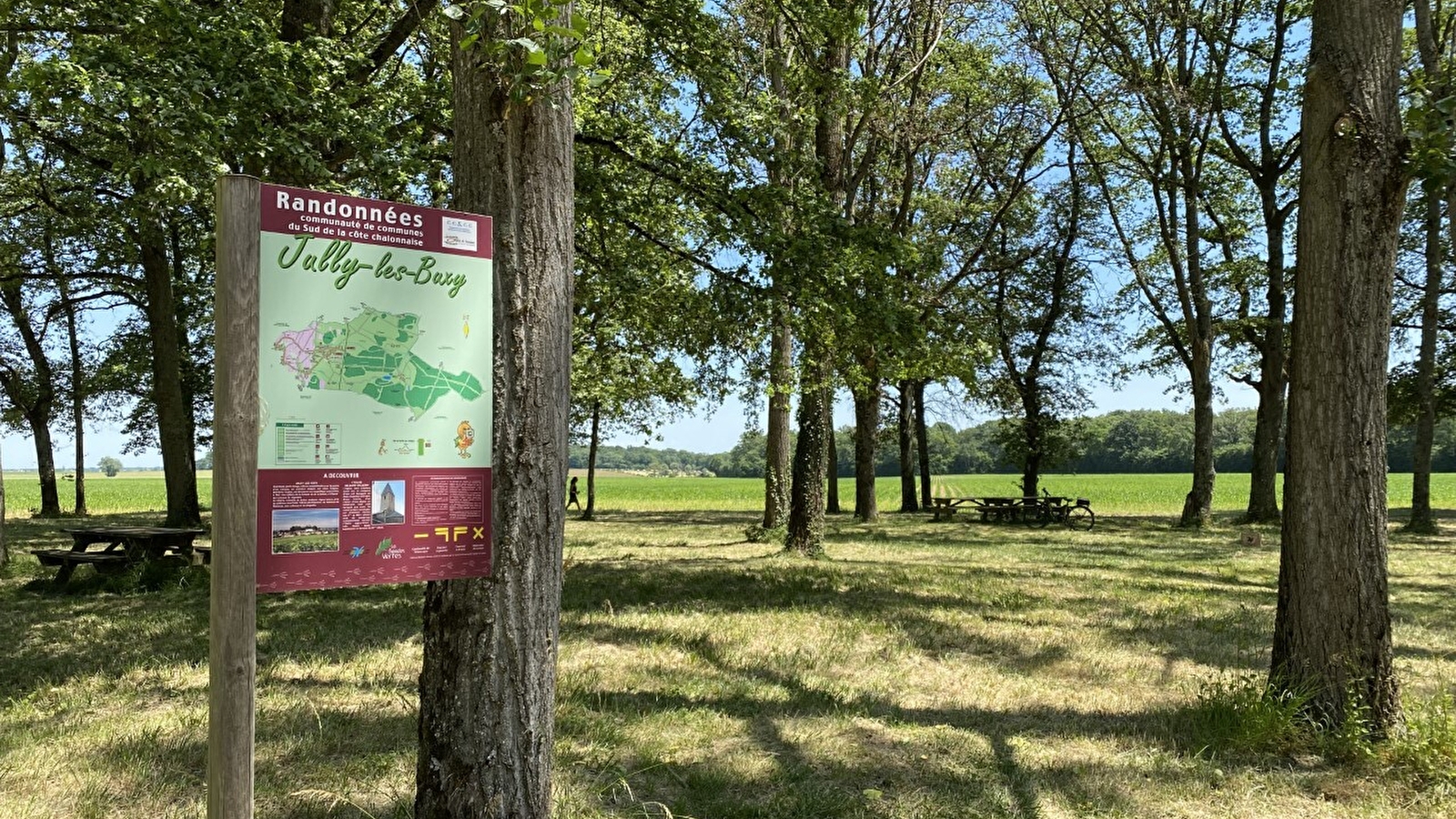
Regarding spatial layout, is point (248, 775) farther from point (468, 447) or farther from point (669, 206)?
point (669, 206)

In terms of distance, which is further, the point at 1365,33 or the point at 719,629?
the point at 719,629

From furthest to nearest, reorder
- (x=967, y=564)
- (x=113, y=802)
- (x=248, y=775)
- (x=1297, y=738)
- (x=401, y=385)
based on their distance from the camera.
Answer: (x=967, y=564), (x=1297, y=738), (x=113, y=802), (x=401, y=385), (x=248, y=775)

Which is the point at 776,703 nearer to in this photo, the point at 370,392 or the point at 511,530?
the point at 511,530

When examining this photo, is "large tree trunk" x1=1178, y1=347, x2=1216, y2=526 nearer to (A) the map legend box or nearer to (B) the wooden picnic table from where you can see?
(B) the wooden picnic table

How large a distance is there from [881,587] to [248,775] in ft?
26.3

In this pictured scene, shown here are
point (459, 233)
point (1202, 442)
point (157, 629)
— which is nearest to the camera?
point (459, 233)

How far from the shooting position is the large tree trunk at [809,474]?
13.0 meters

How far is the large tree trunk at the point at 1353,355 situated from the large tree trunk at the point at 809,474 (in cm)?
836

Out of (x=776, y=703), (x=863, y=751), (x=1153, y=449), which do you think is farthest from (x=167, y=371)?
(x=1153, y=449)

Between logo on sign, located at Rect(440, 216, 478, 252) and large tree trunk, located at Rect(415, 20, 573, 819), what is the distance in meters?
0.18

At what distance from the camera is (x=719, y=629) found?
732cm

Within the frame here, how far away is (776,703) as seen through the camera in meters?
5.26

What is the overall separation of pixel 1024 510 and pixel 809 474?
12.4 metres

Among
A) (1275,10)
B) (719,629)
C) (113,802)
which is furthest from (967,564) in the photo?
(1275,10)
